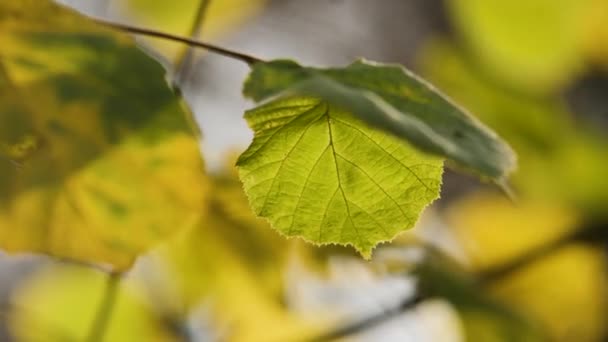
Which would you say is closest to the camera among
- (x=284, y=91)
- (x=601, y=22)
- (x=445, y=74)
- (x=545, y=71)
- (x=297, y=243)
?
(x=284, y=91)

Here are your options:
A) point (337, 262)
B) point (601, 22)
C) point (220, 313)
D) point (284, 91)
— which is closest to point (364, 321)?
point (337, 262)

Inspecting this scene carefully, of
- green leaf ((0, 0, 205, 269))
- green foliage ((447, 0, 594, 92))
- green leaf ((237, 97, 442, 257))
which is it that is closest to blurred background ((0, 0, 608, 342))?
green foliage ((447, 0, 594, 92))

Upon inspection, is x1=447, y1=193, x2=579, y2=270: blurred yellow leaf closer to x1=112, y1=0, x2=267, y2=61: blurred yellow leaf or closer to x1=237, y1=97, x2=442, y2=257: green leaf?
x1=112, y1=0, x2=267, y2=61: blurred yellow leaf

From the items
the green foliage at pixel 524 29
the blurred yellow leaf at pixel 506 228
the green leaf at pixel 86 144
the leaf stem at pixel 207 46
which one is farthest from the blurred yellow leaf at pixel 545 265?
the leaf stem at pixel 207 46

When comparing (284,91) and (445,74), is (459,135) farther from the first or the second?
(445,74)

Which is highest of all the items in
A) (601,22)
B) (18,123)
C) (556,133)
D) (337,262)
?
(601,22)

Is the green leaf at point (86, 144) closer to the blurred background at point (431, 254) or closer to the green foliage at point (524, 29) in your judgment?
the blurred background at point (431, 254)
